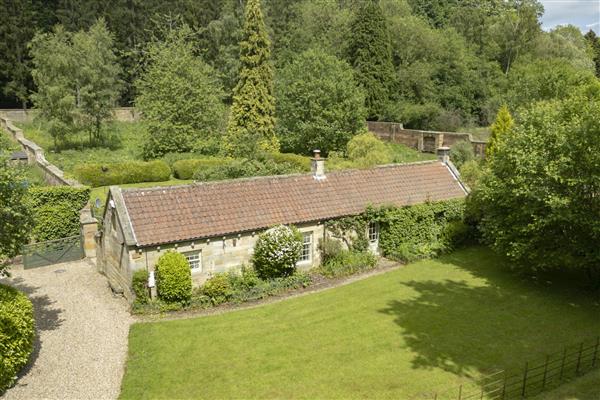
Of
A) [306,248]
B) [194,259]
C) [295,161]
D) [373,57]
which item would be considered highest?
[373,57]

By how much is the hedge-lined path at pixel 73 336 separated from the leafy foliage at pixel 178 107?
70.7ft

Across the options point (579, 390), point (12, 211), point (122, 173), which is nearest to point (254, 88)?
point (122, 173)

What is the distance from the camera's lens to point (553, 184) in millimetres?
19062

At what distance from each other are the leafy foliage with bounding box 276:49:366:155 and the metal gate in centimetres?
2658

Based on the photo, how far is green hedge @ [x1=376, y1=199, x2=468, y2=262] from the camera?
23867mm

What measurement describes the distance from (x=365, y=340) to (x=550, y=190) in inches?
394

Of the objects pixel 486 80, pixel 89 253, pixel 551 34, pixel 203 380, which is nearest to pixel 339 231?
pixel 203 380

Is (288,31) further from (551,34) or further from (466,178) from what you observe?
(466,178)

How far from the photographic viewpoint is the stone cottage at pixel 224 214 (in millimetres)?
19047

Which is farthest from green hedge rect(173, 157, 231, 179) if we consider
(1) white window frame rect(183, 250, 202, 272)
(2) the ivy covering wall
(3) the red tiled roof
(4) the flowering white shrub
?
(1) white window frame rect(183, 250, 202, 272)

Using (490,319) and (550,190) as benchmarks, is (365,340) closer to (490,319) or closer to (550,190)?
(490,319)

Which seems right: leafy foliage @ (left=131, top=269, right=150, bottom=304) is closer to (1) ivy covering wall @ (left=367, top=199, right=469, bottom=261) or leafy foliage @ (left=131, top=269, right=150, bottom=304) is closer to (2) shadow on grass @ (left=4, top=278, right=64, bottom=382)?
(2) shadow on grass @ (left=4, top=278, right=64, bottom=382)

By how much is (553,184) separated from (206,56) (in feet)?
192

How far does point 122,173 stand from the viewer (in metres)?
37.7
